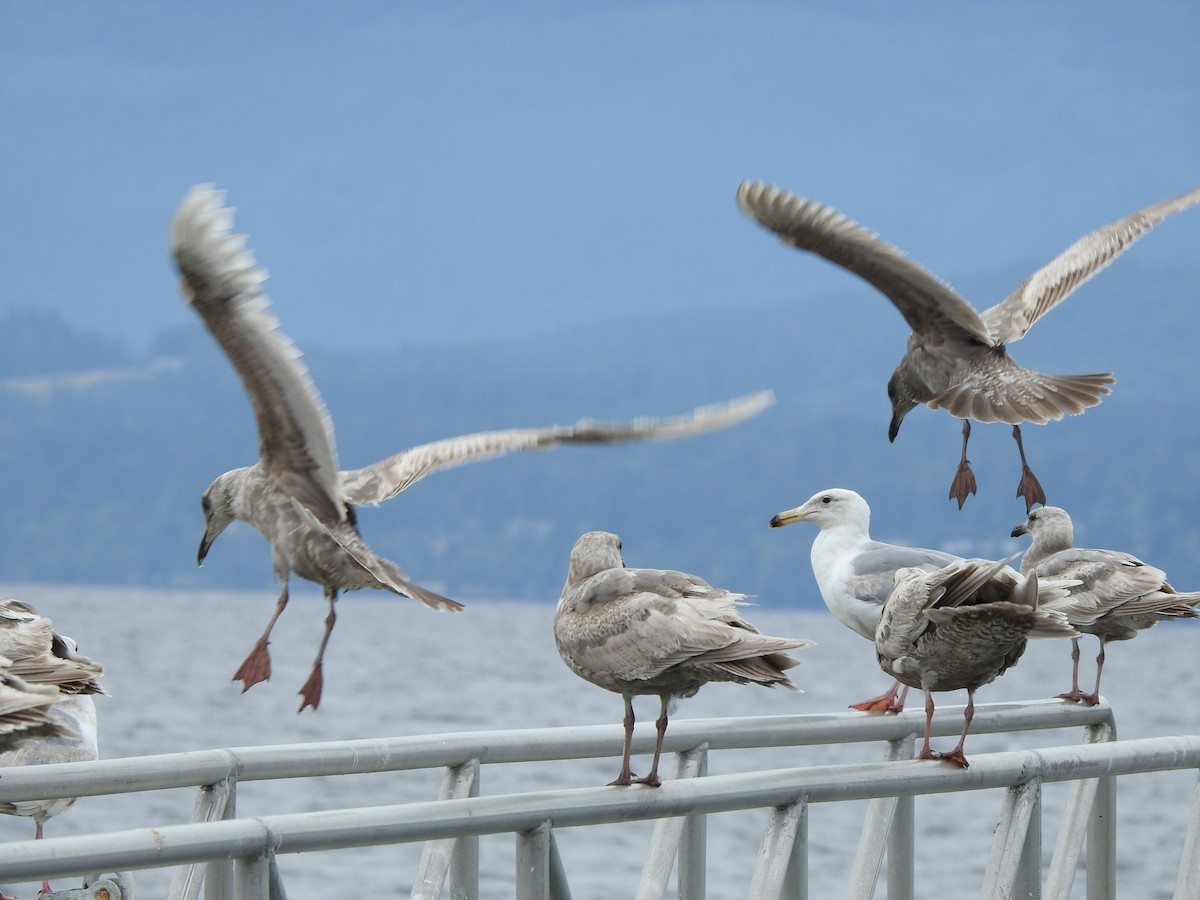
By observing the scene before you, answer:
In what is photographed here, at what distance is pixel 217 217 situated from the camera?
4867mm

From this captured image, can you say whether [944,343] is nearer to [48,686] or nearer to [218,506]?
[218,506]

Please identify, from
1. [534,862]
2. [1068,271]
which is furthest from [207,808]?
[1068,271]

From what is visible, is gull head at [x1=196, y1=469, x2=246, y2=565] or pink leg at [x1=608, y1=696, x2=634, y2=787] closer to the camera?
pink leg at [x1=608, y1=696, x2=634, y2=787]

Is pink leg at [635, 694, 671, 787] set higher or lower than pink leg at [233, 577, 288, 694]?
lower

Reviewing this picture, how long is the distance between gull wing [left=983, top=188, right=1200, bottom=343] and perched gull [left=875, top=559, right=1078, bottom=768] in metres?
2.16

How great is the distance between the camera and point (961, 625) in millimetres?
4504

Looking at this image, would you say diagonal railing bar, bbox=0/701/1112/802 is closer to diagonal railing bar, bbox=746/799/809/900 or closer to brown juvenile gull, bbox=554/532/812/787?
brown juvenile gull, bbox=554/532/812/787

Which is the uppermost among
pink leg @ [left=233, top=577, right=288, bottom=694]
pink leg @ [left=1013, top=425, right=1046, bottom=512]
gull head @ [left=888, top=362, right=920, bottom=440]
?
gull head @ [left=888, top=362, right=920, bottom=440]

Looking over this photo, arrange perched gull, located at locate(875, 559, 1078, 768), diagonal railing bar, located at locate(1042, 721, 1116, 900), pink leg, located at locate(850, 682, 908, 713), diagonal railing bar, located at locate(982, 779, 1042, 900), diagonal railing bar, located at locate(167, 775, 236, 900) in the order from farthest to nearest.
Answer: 1. pink leg, located at locate(850, 682, 908, 713)
2. diagonal railing bar, located at locate(1042, 721, 1116, 900)
3. perched gull, located at locate(875, 559, 1078, 768)
4. diagonal railing bar, located at locate(982, 779, 1042, 900)
5. diagonal railing bar, located at locate(167, 775, 236, 900)

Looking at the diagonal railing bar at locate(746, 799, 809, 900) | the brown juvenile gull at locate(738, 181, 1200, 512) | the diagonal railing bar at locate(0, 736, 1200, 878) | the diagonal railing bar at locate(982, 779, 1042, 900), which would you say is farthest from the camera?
the brown juvenile gull at locate(738, 181, 1200, 512)

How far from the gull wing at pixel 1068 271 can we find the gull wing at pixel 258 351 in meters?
2.47

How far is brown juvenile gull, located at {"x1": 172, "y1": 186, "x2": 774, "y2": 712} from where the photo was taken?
192 inches

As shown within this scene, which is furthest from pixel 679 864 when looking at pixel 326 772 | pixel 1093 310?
pixel 1093 310

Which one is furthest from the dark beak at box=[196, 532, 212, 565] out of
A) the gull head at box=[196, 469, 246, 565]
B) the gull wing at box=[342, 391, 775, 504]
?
the gull wing at box=[342, 391, 775, 504]
